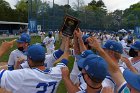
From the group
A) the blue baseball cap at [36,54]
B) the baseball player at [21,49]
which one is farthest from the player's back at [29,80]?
the baseball player at [21,49]

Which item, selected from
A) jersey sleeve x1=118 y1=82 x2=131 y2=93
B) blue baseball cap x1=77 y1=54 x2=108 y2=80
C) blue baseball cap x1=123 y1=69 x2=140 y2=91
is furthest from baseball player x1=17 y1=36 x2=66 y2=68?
blue baseball cap x1=123 y1=69 x2=140 y2=91

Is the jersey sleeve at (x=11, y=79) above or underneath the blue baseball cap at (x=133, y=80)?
underneath

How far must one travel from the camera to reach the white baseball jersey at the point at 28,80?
4773 millimetres

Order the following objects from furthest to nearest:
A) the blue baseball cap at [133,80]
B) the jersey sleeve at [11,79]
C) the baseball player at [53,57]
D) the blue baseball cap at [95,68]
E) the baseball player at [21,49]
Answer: the baseball player at [21,49]
the baseball player at [53,57]
the jersey sleeve at [11,79]
the blue baseball cap at [95,68]
the blue baseball cap at [133,80]

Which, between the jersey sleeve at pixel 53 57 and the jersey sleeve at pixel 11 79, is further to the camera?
the jersey sleeve at pixel 53 57

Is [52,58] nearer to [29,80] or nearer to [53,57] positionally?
[53,57]

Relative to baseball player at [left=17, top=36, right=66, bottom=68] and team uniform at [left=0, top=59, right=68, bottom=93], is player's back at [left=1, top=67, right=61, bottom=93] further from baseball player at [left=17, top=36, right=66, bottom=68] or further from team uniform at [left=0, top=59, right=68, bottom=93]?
baseball player at [left=17, top=36, right=66, bottom=68]

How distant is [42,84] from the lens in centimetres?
491

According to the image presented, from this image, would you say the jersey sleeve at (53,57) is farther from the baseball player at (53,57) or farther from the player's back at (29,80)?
the player's back at (29,80)

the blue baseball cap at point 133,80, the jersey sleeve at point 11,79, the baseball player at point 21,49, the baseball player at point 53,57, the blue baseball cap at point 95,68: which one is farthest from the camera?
the baseball player at point 21,49

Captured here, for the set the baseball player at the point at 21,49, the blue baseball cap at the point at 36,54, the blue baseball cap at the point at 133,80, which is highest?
the blue baseball cap at the point at 36,54

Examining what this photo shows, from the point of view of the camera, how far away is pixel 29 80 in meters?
4.83

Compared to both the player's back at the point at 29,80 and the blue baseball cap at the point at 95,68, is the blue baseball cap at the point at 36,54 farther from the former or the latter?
the blue baseball cap at the point at 95,68

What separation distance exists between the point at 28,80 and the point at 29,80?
1cm
